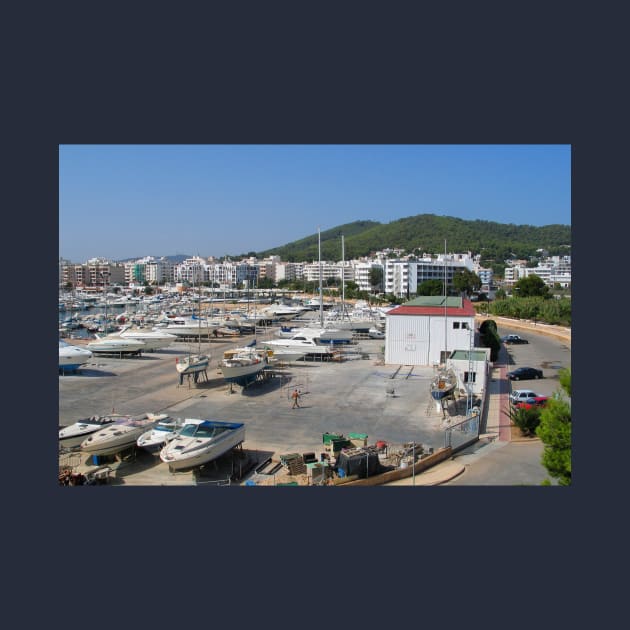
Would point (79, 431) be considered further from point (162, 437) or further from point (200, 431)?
point (200, 431)

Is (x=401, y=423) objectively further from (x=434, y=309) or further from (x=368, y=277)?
(x=368, y=277)

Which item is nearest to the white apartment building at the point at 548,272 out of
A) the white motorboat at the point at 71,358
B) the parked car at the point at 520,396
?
the parked car at the point at 520,396

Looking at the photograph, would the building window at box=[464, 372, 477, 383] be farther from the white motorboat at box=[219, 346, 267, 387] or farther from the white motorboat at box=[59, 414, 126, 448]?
the white motorboat at box=[59, 414, 126, 448]

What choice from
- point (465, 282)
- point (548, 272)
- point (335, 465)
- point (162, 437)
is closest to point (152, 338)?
point (162, 437)

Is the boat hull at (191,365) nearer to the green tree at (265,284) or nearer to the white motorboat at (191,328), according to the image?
the white motorboat at (191,328)

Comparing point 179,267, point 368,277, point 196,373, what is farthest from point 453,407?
point 179,267

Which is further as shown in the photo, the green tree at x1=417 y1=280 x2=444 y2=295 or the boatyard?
the green tree at x1=417 y1=280 x2=444 y2=295

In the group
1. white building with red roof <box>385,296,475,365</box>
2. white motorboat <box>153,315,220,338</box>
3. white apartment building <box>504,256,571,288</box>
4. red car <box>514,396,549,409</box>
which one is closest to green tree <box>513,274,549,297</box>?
white motorboat <box>153,315,220,338</box>
